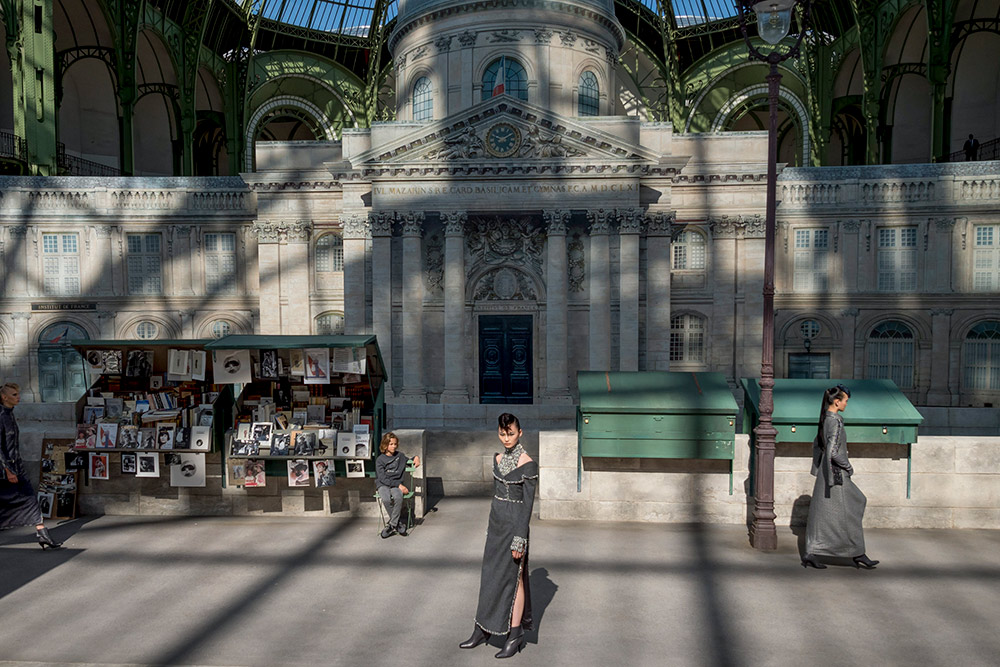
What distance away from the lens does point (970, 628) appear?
8.30m

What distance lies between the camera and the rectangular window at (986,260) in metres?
31.6

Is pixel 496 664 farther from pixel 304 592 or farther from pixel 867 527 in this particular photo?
pixel 867 527

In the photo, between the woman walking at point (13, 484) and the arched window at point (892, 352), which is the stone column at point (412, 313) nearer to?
the woman walking at point (13, 484)

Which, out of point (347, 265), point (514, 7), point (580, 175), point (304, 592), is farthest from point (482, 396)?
point (304, 592)

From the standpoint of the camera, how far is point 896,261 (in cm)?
3225

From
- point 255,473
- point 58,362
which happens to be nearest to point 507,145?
point 255,473

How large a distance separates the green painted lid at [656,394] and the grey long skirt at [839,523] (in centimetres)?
207

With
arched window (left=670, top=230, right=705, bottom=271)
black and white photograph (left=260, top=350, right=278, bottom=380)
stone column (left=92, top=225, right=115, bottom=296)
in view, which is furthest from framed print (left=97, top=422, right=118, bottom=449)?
stone column (left=92, top=225, right=115, bottom=296)

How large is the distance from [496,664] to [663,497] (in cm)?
537

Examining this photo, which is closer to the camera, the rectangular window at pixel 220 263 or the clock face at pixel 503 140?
the clock face at pixel 503 140

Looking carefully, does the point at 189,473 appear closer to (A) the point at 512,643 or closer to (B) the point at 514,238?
(A) the point at 512,643

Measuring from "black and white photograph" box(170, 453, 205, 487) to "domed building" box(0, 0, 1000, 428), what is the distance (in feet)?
42.9

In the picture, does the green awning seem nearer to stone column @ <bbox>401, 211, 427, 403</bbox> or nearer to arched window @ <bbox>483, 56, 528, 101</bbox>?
stone column @ <bbox>401, 211, 427, 403</bbox>

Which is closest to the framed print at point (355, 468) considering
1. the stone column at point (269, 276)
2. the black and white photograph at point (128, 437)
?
the black and white photograph at point (128, 437)
